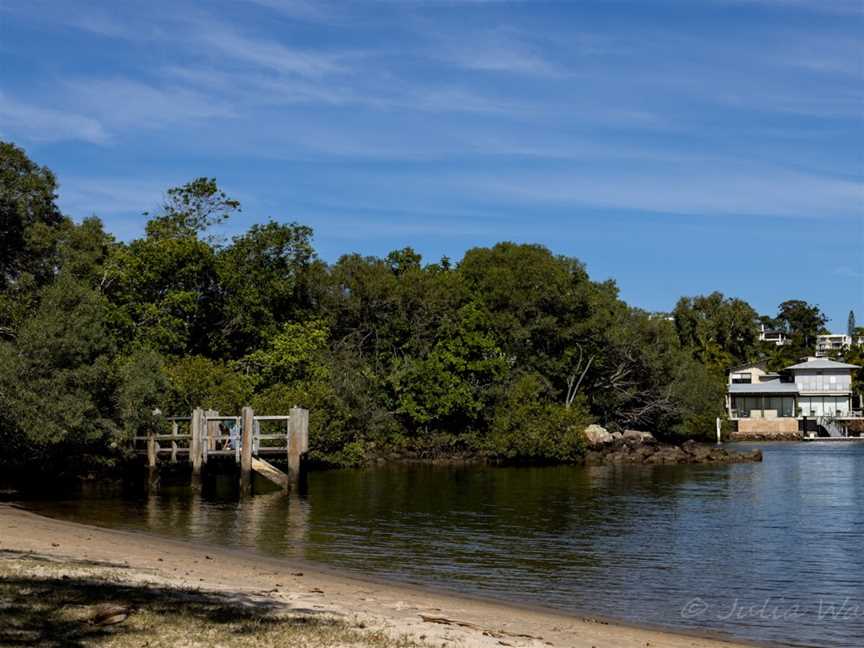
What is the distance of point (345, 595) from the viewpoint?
48.9ft

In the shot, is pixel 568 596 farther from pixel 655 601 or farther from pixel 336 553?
pixel 336 553

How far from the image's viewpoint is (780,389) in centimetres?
10331

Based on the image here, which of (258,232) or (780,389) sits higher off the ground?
(258,232)

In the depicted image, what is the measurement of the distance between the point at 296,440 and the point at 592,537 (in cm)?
1397

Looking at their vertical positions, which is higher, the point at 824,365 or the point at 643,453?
the point at 824,365

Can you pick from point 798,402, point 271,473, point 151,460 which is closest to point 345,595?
point 271,473

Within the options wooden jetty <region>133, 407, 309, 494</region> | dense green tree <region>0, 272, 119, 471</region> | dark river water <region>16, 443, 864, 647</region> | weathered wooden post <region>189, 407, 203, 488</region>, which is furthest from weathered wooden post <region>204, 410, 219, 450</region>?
dense green tree <region>0, 272, 119, 471</region>

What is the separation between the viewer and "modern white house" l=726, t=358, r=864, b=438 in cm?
10219

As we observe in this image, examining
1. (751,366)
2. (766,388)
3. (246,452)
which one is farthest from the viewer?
(751,366)

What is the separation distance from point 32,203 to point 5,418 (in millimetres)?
16441

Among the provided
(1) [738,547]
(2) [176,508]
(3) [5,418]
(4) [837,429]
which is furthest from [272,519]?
(4) [837,429]

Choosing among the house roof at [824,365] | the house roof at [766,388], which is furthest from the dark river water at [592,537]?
the house roof at [824,365]

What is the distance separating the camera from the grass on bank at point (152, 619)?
9.62 m

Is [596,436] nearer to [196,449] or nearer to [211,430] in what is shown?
[211,430]
